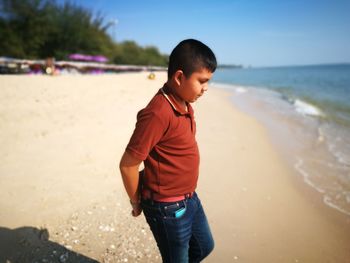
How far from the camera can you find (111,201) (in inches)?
142

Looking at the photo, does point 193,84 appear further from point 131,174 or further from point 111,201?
point 111,201

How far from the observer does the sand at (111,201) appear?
2859 mm

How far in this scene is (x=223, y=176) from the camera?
479 centimetres

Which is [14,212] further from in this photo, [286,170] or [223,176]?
[286,170]

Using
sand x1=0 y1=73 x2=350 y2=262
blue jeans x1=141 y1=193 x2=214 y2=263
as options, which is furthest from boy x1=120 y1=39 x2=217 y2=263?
sand x1=0 y1=73 x2=350 y2=262

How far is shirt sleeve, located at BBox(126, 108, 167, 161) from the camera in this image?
1502mm

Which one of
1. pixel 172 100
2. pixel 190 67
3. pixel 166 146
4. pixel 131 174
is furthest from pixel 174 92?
pixel 131 174

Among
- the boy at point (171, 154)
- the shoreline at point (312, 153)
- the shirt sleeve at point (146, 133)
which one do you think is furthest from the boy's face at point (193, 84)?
the shoreline at point (312, 153)

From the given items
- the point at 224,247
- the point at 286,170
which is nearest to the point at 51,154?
the point at 224,247

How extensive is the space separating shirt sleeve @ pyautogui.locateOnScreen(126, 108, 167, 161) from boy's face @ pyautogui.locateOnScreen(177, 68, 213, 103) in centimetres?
26

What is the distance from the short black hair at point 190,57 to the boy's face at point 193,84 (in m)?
0.02

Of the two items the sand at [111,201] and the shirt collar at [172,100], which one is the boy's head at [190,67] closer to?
the shirt collar at [172,100]

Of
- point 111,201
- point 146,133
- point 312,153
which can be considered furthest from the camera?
point 312,153

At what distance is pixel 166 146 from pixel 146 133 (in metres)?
0.20
